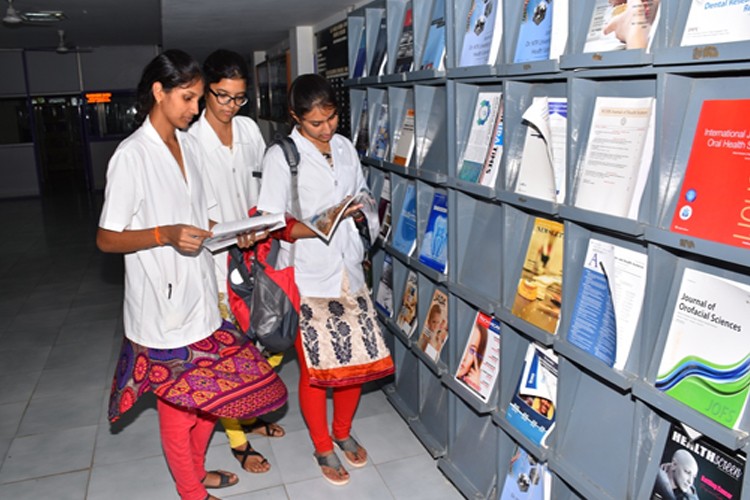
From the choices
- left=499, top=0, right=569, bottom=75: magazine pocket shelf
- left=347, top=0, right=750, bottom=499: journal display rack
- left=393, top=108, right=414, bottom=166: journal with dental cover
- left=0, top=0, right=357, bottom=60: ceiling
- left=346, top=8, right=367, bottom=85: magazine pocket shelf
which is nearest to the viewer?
left=347, top=0, right=750, bottom=499: journal display rack

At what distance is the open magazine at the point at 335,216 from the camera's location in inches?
99.7

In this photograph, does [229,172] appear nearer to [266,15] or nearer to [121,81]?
[266,15]

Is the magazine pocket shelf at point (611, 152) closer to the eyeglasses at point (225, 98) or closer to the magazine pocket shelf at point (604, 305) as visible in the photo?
the magazine pocket shelf at point (604, 305)

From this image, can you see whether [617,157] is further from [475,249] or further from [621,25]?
[475,249]

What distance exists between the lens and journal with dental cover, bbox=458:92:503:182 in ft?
8.09

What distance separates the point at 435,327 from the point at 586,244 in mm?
1234

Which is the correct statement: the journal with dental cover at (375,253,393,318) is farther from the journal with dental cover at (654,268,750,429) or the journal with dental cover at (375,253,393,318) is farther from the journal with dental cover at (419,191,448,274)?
the journal with dental cover at (654,268,750,429)

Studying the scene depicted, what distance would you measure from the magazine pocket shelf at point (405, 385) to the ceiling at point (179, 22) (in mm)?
2187

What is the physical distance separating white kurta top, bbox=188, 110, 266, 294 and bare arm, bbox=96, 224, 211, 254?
2.25ft

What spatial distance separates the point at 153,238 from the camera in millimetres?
2232

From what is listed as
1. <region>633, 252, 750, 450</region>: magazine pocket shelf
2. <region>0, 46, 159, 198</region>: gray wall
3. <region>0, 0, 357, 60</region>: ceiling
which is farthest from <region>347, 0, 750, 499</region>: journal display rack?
<region>0, 46, 159, 198</region>: gray wall

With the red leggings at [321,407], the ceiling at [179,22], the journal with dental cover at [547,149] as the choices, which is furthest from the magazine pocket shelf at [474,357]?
the ceiling at [179,22]

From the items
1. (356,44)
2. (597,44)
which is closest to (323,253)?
(597,44)

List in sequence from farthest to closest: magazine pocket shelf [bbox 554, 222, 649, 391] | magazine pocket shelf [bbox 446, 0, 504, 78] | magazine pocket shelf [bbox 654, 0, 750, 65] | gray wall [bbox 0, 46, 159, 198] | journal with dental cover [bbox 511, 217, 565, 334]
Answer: gray wall [bbox 0, 46, 159, 198] → magazine pocket shelf [bbox 446, 0, 504, 78] → journal with dental cover [bbox 511, 217, 565, 334] → magazine pocket shelf [bbox 554, 222, 649, 391] → magazine pocket shelf [bbox 654, 0, 750, 65]
